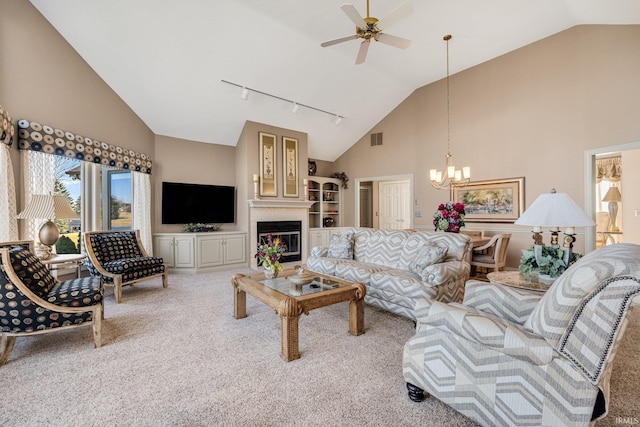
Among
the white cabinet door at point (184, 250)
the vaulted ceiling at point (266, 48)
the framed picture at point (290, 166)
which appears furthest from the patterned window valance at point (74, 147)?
the framed picture at point (290, 166)

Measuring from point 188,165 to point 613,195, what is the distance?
917 cm

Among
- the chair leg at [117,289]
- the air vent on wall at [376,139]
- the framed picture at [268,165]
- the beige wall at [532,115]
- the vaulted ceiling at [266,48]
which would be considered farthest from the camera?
the air vent on wall at [376,139]

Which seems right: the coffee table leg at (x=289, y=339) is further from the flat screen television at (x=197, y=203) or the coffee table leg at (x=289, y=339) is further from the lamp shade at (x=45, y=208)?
the flat screen television at (x=197, y=203)

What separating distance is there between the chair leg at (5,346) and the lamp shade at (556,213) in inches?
158

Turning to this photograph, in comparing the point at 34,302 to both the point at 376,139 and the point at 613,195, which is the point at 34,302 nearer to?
the point at 376,139

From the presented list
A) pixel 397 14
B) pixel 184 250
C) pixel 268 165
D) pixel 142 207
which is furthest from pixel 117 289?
pixel 397 14

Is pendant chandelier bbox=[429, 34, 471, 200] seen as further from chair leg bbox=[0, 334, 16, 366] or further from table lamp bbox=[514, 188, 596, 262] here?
chair leg bbox=[0, 334, 16, 366]

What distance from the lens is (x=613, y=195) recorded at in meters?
6.22

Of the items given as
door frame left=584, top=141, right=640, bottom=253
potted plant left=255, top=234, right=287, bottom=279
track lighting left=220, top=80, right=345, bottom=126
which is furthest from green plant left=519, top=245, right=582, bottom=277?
track lighting left=220, top=80, right=345, bottom=126

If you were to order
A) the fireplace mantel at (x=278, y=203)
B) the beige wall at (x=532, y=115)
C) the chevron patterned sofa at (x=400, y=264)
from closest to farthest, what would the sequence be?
the chevron patterned sofa at (x=400, y=264), the beige wall at (x=532, y=115), the fireplace mantel at (x=278, y=203)

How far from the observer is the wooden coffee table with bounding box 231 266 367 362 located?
7.14ft

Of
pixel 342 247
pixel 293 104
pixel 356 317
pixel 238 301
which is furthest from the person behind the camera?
pixel 293 104

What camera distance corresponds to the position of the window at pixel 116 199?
15.4 ft

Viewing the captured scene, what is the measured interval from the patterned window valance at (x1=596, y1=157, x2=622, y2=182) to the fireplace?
6.88 meters
